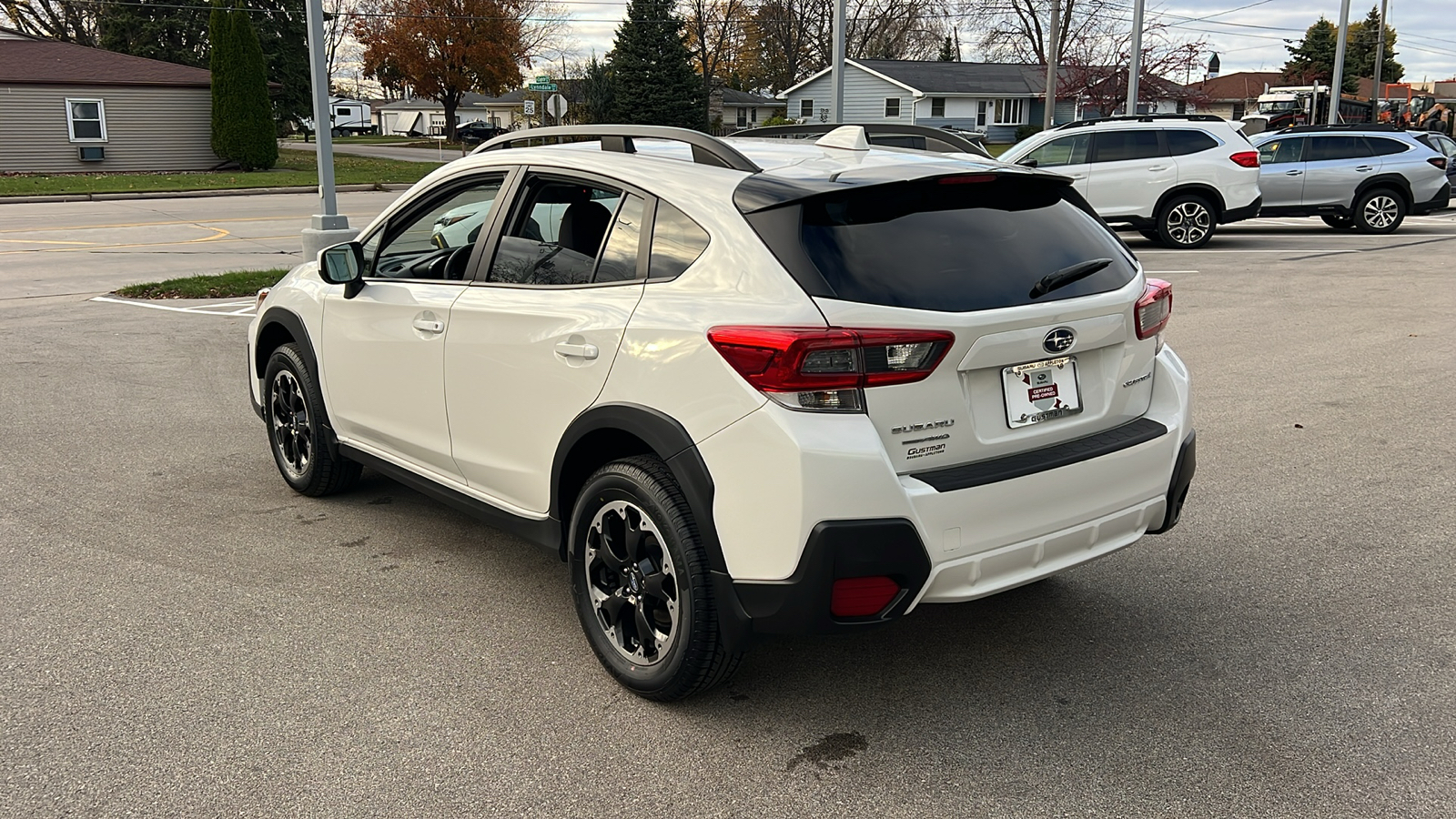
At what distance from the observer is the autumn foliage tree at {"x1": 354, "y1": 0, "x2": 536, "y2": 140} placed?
2517 inches

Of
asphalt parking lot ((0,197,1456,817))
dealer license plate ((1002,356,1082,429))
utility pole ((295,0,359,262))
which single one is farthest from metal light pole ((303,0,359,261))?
dealer license plate ((1002,356,1082,429))

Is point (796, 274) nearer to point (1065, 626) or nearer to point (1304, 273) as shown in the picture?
point (1065, 626)

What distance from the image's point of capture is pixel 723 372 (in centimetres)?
317

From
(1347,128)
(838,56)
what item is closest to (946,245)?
(838,56)

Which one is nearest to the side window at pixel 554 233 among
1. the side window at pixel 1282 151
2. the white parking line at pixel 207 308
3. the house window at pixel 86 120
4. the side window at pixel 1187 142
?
the white parking line at pixel 207 308

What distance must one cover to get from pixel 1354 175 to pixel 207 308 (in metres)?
17.4

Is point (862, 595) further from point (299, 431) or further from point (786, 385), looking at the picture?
point (299, 431)

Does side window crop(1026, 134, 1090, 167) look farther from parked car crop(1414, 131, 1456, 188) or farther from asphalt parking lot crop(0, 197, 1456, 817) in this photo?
asphalt parking lot crop(0, 197, 1456, 817)

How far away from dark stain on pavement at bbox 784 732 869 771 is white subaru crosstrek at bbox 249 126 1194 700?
34 cm

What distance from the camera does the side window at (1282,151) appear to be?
1927 cm

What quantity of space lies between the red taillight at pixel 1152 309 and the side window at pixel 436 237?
2.32 metres

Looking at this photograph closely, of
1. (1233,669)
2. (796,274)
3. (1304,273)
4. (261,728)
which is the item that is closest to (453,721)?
(261,728)

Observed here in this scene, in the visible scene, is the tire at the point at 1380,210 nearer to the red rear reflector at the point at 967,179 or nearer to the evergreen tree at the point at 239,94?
the red rear reflector at the point at 967,179

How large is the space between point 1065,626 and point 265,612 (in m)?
2.91
